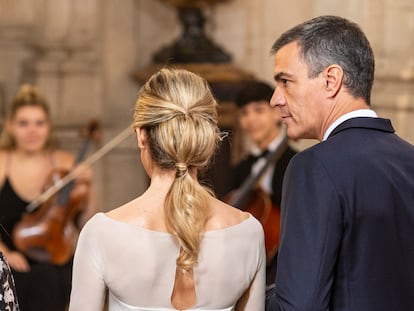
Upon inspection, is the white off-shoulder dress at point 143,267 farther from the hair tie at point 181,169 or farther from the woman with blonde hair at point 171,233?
the hair tie at point 181,169

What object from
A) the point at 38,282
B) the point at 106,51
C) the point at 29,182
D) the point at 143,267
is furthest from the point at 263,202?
the point at 106,51

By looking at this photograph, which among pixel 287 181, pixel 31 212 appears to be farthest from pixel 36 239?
pixel 287 181

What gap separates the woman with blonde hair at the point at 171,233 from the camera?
251cm

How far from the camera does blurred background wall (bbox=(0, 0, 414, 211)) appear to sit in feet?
23.1

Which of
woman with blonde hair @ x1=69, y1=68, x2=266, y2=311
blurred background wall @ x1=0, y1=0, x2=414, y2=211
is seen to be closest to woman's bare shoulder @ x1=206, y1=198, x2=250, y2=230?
woman with blonde hair @ x1=69, y1=68, x2=266, y2=311

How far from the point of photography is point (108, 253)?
251 centimetres

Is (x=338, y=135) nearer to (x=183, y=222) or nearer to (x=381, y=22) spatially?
(x=183, y=222)

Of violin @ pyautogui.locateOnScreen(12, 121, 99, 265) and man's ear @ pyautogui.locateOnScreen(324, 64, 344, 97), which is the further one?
violin @ pyautogui.locateOnScreen(12, 121, 99, 265)

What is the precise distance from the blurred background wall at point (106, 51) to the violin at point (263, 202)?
2.02 m

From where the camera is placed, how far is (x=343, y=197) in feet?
7.83

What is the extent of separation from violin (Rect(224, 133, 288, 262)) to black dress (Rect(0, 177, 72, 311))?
938 millimetres

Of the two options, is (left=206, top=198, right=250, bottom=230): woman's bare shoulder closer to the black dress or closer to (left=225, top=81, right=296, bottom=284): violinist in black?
(left=225, top=81, right=296, bottom=284): violinist in black

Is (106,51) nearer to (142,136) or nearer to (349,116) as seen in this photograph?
(142,136)

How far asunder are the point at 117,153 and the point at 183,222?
4825 mm
